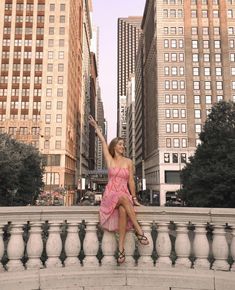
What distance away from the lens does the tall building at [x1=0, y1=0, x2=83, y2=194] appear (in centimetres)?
8925

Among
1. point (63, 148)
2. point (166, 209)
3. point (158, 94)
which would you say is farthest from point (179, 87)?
point (166, 209)

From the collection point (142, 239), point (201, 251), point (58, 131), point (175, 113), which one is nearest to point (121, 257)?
point (142, 239)

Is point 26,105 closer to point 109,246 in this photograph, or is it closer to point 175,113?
point 175,113

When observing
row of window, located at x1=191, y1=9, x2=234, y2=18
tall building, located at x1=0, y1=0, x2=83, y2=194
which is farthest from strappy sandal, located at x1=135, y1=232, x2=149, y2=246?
row of window, located at x1=191, y1=9, x2=234, y2=18

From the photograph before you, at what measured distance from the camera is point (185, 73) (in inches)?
3652

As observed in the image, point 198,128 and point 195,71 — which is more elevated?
point 195,71

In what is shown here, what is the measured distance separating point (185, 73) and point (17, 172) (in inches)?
2758

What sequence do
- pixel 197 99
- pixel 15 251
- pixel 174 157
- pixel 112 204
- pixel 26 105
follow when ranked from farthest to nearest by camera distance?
pixel 26 105
pixel 197 99
pixel 174 157
pixel 112 204
pixel 15 251

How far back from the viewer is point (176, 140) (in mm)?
90000

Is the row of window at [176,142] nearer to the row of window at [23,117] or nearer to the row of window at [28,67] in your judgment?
the row of window at [23,117]

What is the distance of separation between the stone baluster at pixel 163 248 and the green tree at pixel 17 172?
24990mm

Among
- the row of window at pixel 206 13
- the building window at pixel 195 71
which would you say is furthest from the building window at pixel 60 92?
the row of window at pixel 206 13

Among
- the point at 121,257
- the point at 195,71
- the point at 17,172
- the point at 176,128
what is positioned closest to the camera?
the point at 121,257

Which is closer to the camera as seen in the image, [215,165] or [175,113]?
[215,165]
